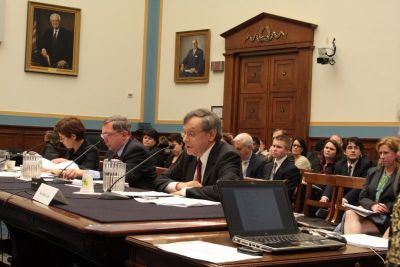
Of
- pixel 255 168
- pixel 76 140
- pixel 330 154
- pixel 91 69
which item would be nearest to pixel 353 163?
pixel 330 154

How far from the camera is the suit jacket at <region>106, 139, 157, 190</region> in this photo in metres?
4.83

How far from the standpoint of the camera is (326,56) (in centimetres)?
1004

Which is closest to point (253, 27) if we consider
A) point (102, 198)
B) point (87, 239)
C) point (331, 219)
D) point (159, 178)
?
point (331, 219)

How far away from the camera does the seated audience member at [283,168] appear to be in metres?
6.31

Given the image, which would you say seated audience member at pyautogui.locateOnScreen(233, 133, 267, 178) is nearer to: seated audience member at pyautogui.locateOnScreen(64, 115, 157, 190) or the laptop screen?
seated audience member at pyautogui.locateOnScreen(64, 115, 157, 190)

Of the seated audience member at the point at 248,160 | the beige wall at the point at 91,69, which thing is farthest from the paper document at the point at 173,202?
the beige wall at the point at 91,69

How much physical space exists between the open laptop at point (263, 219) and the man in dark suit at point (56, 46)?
1027 centimetres

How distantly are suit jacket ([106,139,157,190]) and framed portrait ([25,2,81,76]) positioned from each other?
7390 millimetres

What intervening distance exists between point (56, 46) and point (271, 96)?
4.49 m

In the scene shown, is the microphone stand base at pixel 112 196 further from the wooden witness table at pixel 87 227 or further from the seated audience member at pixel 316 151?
the seated audience member at pixel 316 151

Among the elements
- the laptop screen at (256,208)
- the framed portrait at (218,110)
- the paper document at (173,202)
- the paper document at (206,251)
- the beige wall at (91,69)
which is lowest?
the paper document at (173,202)

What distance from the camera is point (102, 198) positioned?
11.2 feet

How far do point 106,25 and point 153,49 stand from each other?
3.68ft

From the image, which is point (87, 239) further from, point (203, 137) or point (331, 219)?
point (331, 219)
